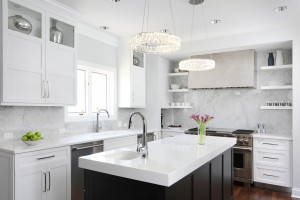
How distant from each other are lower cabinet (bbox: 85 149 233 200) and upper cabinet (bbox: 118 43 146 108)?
247 cm

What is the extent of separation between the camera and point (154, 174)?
161cm

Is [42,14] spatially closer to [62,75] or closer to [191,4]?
[62,75]

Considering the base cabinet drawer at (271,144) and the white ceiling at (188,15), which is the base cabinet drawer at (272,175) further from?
the white ceiling at (188,15)

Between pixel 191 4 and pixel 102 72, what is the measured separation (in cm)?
222

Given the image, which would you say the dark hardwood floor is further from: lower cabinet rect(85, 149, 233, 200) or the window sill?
the window sill

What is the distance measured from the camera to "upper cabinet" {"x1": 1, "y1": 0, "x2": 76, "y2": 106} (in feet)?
8.82

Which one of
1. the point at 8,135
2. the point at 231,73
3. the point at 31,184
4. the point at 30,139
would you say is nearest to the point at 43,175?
the point at 31,184

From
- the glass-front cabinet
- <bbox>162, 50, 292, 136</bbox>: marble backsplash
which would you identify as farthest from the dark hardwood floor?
the glass-front cabinet

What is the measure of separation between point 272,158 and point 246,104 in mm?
1219

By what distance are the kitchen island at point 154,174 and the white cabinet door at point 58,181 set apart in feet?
3.04

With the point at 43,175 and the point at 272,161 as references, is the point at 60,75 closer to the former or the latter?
the point at 43,175

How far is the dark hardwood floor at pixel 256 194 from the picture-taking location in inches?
147

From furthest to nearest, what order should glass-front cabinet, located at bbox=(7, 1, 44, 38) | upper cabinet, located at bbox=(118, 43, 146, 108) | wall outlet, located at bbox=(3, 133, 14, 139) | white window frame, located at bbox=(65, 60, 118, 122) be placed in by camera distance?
upper cabinet, located at bbox=(118, 43, 146, 108) < white window frame, located at bbox=(65, 60, 118, 122) < wall outlet, located at bbox=(3, 133, 14, 139) < glass-front cabinet, located at bbox=(7, 1, 44, 38)

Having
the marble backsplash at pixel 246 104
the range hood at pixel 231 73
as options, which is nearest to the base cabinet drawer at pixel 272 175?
the marble backsplash at pixel 246 104
